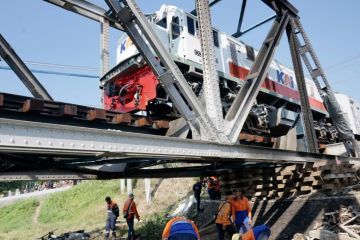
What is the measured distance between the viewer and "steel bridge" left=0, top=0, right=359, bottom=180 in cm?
357

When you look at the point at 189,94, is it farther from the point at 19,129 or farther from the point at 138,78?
the point at 138,78

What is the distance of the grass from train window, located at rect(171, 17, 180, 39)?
9.17 metres

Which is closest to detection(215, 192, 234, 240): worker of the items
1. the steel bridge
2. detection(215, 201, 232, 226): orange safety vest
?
detection(215, 201, 232, 226): orange safety vest

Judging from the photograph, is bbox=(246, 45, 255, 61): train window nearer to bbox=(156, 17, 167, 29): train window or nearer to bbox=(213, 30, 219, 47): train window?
bbox=(213, 30, 219, 47): train window

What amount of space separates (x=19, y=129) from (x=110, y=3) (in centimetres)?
303

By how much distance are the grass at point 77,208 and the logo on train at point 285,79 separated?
8.15 meters

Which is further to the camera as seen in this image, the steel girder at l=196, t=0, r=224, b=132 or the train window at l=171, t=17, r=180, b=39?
the train window at l=171, t=17, r=180, b=39

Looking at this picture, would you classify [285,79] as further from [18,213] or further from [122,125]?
[18,213]

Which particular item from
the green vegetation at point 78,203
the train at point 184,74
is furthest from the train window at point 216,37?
the green vegetation at point 78,203

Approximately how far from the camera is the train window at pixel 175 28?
10203mm

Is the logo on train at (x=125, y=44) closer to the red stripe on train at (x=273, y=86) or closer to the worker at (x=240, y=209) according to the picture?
the red stripe on train at (x=273, y=86)

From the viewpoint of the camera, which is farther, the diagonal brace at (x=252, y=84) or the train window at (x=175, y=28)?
the train window at (x=175, y=28)

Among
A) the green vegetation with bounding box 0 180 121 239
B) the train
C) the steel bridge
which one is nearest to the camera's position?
the steel bridge

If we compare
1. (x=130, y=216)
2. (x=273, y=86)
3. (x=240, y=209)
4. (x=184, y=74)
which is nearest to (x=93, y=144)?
(x=240, y=209)
